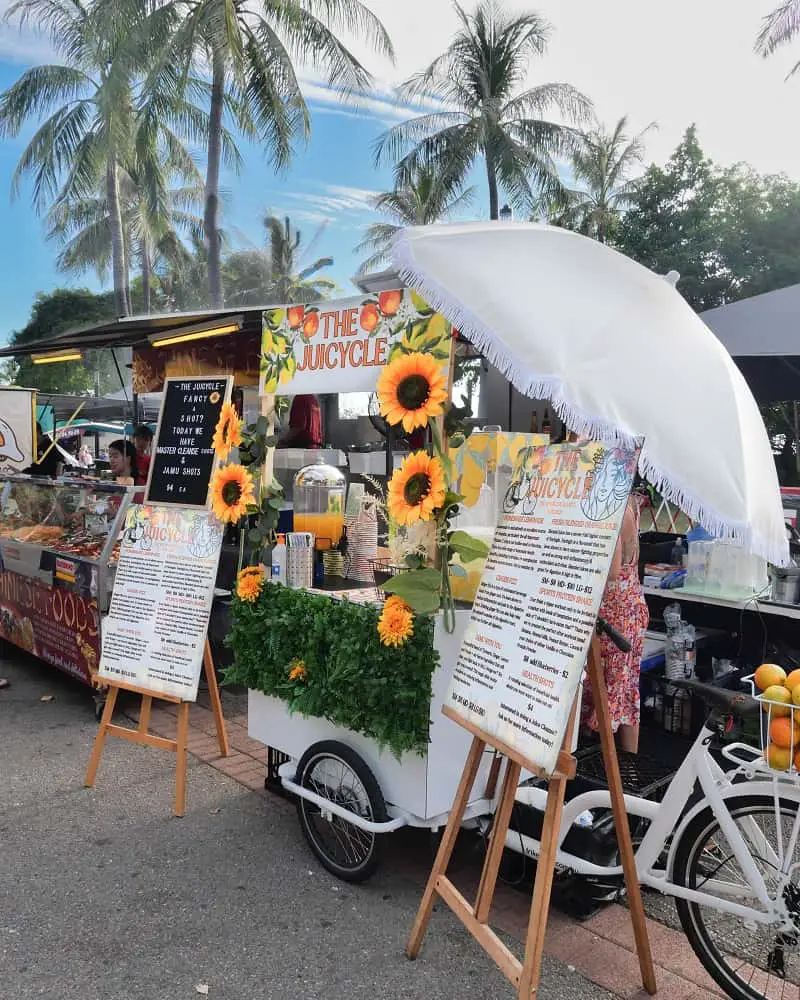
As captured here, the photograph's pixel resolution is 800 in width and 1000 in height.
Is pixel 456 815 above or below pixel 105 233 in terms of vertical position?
below

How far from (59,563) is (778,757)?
4706mm

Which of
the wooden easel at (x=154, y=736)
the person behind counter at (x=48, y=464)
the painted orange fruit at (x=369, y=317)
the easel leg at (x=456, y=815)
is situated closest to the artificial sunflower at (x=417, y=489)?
the painted orange fruit at (x=369, y=317)

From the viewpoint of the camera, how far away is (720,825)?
7.76ft

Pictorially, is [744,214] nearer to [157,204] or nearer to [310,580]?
[157,204]

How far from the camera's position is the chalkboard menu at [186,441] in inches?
161

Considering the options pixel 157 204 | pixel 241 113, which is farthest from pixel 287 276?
pixel 241 113

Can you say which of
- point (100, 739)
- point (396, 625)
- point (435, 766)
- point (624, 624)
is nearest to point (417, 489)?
point (396, 625)

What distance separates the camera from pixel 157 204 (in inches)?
992

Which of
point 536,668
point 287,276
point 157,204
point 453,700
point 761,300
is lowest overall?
point 453,700

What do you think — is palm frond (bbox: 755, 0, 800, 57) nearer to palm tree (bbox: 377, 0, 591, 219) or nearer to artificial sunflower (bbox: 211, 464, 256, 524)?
palm tree (bbox: 377, 0, 591, 219)

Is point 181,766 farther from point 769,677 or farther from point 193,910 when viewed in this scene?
point 769,677

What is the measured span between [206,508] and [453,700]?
1.98m

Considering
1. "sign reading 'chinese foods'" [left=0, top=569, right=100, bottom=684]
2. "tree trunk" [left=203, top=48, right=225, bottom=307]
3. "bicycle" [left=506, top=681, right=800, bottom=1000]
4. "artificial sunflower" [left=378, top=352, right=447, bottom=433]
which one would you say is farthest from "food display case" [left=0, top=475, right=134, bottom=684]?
"tree trunk" [left=203, top=48, right=225, bottom=307]

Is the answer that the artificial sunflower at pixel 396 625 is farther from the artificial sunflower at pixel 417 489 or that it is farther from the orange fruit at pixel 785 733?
the orange fruit at pixel 785 733
